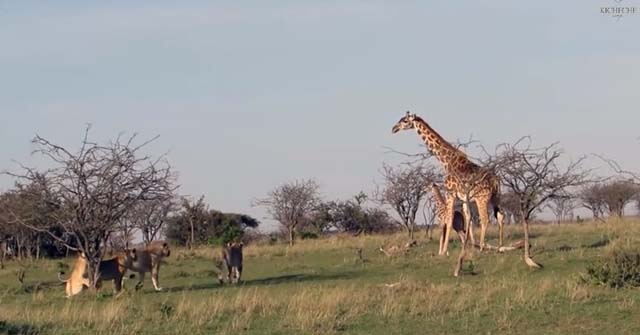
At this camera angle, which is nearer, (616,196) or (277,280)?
(277,280)

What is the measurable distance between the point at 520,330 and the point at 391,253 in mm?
15943

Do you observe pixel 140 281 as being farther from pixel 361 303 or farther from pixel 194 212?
pixel 194 212

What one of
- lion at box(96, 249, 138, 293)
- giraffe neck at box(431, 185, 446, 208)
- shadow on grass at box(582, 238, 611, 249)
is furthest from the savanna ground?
giraffe neck at box(431, 185, 446, 208)

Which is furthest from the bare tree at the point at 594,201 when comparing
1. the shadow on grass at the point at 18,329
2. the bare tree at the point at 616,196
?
the shadow on grass at the point at 18,329

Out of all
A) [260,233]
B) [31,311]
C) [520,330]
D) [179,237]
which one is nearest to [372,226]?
[260,233]

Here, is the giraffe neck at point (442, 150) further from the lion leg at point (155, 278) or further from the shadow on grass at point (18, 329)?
the shadow on grass at point (18, 329)

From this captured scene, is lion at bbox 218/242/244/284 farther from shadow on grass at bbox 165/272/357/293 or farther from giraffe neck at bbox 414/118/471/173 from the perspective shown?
giraffe neck at bbox 414/118/471/173

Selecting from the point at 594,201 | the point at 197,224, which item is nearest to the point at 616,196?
the point at 594,201

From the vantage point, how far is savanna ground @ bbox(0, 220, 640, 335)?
14.0m

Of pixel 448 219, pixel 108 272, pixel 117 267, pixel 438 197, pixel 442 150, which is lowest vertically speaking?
pixel 108 272

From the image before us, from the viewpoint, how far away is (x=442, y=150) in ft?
95.8

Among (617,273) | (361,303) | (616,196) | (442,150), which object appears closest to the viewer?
(361,303)

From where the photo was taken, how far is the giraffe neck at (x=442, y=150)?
27962 millimetres

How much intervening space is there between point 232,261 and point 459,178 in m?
6.50
